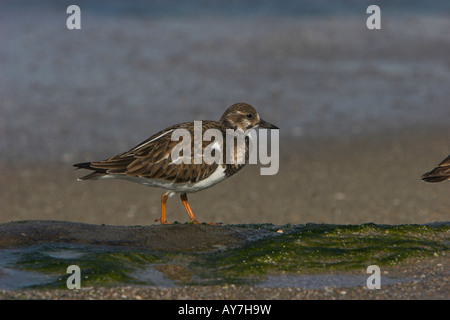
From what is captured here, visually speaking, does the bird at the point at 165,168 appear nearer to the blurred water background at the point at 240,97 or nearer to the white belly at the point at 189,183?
the white belly at the point at 189,183

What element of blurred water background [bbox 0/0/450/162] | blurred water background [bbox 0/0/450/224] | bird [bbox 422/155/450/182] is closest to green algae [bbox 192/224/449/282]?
bird [bbox 422/155/450/182]

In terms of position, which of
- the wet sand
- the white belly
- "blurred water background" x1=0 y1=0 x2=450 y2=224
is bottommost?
the wet sand

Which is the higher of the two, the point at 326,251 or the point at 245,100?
the point at 245,100

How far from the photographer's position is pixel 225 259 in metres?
6.50

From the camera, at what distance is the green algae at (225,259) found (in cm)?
602

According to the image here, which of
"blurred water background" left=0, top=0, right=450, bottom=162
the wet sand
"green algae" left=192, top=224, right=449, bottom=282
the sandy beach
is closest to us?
the wet sand

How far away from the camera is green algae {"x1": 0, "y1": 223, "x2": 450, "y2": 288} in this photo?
602 centimetres

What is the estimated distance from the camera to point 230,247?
273 inches
